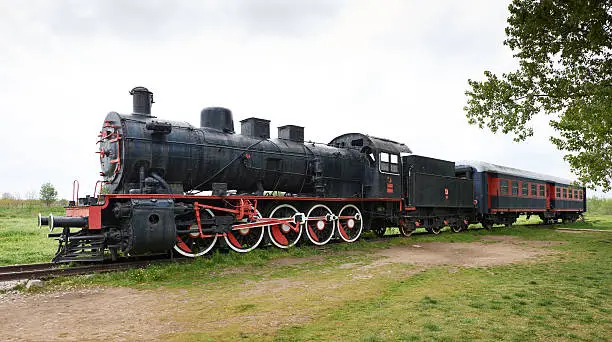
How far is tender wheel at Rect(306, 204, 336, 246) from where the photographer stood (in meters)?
13.1

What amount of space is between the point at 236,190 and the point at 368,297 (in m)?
6.58

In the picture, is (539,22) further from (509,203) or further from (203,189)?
(509,203)

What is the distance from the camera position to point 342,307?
5.98 m

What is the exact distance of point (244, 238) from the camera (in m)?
11.9

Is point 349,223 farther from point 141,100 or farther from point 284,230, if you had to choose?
point 141,100

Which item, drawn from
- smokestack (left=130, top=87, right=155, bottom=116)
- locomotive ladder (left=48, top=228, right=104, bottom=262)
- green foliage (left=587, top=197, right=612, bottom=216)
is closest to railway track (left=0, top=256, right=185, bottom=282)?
locomotive ladder (left=48, top=228, right=104, bottom=262)

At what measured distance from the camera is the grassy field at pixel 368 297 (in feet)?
15.8

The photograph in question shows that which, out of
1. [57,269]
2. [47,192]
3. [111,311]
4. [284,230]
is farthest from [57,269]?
[47,192]

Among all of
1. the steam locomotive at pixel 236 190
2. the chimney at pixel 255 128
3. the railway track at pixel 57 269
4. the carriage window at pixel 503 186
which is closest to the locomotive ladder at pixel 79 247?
the steam locomotive at pixel 236 190

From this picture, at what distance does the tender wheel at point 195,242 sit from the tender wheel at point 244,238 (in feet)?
1.55

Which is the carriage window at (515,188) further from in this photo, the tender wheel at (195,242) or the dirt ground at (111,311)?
the tender wheel at (195,242)

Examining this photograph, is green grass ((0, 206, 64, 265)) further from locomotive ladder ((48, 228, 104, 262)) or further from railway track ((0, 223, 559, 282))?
locomotive ladder ((48, 228, 104, 262))

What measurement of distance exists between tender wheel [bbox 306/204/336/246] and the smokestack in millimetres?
5546

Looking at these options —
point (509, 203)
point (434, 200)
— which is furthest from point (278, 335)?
point (509, 203)
